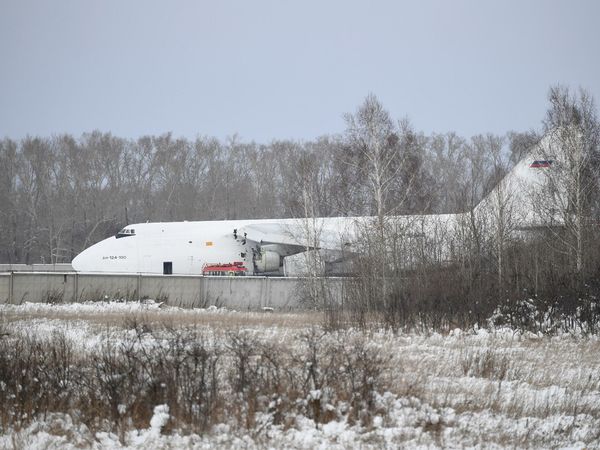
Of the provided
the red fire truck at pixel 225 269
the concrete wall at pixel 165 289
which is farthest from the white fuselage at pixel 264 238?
the concrete wall at pixel 165 289

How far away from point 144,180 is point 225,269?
4295cm

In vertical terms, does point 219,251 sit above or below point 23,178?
below

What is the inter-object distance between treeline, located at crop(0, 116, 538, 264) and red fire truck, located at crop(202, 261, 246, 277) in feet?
84.5

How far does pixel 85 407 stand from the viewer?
778 centimetres

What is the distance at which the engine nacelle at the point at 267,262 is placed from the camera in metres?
→ 32.2

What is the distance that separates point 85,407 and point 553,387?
5606mm

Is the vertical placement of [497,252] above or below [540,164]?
below

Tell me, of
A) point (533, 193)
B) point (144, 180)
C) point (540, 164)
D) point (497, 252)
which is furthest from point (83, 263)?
point (144, 180)

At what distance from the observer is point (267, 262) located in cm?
3219

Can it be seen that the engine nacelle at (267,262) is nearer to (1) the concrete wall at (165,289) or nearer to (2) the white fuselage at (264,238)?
(2) the white fuselage at (264,238)

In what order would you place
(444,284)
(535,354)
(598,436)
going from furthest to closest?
1. (444,284)
2. (535,354)
3. (598,436)

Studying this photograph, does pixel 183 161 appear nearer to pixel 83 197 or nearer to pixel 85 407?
pixel 83 197

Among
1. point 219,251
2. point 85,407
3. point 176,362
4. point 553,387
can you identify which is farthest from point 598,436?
point 219,251

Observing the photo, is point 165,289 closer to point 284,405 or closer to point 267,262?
point 267,262
